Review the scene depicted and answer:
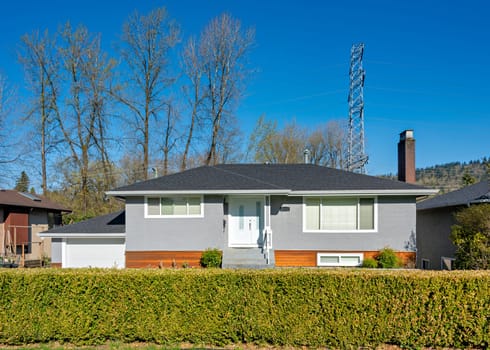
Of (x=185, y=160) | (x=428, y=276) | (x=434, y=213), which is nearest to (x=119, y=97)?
(x=185, y=160)

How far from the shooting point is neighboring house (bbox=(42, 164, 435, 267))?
12305 mm

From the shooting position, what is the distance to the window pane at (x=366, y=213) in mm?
12836

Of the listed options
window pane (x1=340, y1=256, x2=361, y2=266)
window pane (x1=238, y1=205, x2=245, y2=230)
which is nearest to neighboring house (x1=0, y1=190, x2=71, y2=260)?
window pane (x1=238, y1=205, x2=245, y2=230)

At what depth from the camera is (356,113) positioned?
25.7 m

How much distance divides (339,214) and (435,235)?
4651 millimetres

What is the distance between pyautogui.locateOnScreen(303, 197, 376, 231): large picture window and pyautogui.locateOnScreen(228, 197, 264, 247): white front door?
1834 millimetres

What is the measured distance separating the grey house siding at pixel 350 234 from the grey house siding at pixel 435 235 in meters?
1.67

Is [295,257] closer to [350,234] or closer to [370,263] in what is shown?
[350,234]

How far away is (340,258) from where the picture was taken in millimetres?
12750

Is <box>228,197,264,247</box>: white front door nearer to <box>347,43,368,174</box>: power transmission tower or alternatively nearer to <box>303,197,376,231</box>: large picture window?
<box>303,197,376,231</box>: large picture window

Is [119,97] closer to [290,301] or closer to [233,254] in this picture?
[233,254]

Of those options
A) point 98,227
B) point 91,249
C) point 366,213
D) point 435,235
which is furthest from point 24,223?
point 435,235

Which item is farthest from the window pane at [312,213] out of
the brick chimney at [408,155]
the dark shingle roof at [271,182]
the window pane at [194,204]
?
the brick chimney at [408,155]

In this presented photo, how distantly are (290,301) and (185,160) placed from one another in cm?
2195
